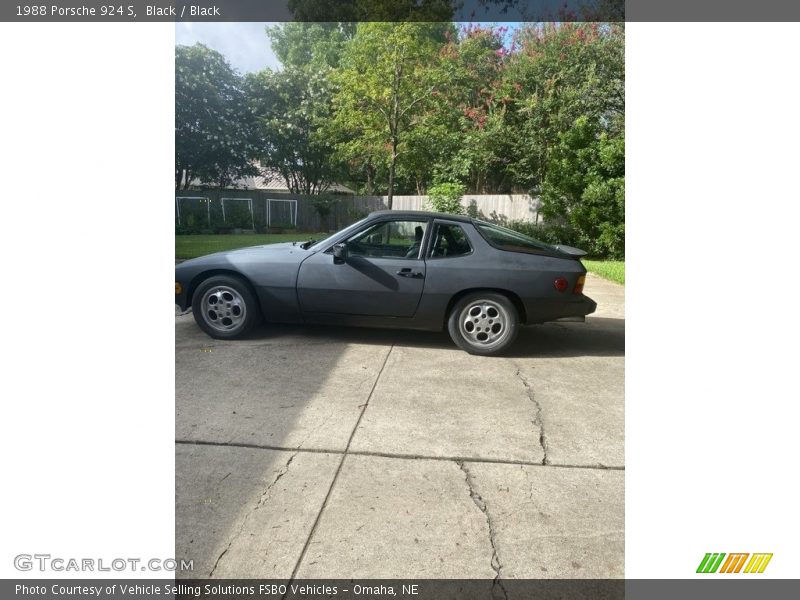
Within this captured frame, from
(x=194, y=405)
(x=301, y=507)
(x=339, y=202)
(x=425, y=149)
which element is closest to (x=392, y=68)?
(x=425, y=149)

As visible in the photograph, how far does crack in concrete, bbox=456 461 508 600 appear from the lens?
1788mm

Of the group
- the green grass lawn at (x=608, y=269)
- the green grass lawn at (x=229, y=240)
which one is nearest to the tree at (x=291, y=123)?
the green grass lawn at (x=229, y=240)

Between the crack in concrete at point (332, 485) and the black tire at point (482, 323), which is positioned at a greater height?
the black tire at point (482, 323)

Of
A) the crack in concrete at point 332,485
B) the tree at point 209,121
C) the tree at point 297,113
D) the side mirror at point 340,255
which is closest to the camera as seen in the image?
the crack in concrete at point 332,485

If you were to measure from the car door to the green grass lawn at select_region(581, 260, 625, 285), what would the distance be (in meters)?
5.68

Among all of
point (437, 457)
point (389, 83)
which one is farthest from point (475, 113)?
point (437, 457)

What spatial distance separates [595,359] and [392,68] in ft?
31.2

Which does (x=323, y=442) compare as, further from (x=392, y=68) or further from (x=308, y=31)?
(x=308, y=31)

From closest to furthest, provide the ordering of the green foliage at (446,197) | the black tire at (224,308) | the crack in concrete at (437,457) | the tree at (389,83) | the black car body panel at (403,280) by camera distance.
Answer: the crack in concrete at (437,457)
the black car body panel at (403,280)
the black tire at (224,308)
the tree at (389,83)
the green foliage at (446,197)

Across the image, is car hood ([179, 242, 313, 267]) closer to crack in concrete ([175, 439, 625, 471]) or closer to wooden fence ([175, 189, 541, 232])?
crack in concrete ([175, 439, 625, 471])

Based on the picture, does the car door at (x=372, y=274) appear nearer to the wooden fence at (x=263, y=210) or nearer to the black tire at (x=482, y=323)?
the black tire at (x=482, y=323)

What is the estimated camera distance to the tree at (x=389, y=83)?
38.7ft

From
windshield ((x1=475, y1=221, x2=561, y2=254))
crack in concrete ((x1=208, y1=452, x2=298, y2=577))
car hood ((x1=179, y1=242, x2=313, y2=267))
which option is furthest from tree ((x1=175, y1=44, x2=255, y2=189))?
crack in concrete ((x1=208, y1=452, x2=298, y2=577))
